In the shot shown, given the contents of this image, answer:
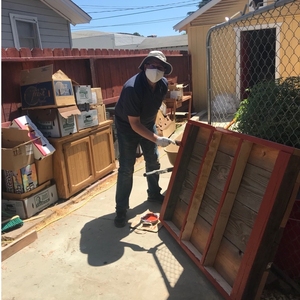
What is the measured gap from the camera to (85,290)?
235 centimetres

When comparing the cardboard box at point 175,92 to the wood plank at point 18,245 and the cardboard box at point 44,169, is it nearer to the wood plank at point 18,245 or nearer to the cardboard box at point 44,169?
the cardboard box at point 44,169

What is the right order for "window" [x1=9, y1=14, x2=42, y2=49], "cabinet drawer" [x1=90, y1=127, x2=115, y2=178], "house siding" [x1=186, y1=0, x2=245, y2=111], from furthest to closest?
1. "house siding" [x1=186, y1=0, x2=245, y2=111]
2. "window" [x1=9, y1=14, x2=42, y2=49]
3. "cabinet drawer" [x1=90, y1=127, x2=115, y2=178]

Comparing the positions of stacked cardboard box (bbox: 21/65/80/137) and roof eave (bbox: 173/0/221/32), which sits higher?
roof eave (bbox: 173/0/221/32)

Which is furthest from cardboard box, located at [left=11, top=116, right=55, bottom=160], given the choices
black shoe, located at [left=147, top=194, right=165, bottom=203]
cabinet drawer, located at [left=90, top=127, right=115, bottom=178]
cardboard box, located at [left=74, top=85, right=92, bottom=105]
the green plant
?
the green plant

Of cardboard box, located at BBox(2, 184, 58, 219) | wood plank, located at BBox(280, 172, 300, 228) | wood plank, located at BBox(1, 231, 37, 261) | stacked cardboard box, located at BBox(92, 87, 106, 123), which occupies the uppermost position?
stacked cardboard box, located at BBox(92, 87, 106, 123)

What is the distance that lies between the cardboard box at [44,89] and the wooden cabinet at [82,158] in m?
0.45

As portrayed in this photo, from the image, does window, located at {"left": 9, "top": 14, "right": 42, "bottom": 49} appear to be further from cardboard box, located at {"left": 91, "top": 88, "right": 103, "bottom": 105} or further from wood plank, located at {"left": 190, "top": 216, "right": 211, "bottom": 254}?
wood plank, located at {"left": 190, "top": 216, "right": 211, "bottom": 254}

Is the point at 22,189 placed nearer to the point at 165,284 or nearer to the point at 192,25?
the point at 165,284

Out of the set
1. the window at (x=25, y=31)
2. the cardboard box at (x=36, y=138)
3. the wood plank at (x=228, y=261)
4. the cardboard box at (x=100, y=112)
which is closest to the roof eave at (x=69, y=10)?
the window at (x=25, y=31)

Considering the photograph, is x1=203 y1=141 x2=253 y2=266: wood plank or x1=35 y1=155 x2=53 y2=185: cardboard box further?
x1=35 y1=155 x2=53 y2=185: cardboard box

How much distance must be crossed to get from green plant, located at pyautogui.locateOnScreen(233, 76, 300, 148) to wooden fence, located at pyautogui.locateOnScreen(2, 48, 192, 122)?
2.73 metres

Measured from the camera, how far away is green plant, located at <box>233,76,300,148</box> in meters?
2.10

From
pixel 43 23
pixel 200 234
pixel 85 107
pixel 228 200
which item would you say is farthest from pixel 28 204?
pixel 43 23

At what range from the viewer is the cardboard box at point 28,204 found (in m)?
3.39
